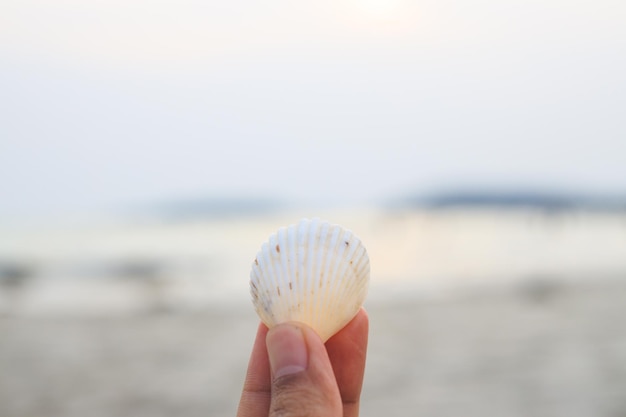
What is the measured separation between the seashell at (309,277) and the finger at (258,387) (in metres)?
0.13

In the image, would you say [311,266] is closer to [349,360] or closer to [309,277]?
[309,277]

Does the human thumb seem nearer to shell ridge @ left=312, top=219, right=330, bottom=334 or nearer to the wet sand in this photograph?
shell ridge @ left=312, top=219, right=330, bottom=334

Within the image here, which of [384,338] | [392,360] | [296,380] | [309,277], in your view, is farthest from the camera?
[384,338]

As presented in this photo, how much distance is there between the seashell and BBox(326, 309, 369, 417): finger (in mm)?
66

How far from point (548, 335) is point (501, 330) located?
1.95ft

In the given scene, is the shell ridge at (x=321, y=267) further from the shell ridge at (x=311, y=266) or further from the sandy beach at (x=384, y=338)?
the sandy beach at (x=384, y=338)

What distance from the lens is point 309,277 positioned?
2.53m

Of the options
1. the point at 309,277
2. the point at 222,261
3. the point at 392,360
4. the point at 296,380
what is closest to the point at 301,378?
the point at 296,380

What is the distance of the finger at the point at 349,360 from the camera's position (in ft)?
8.60

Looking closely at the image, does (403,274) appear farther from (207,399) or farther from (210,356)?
(207,399)

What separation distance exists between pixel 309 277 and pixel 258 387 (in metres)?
0.49

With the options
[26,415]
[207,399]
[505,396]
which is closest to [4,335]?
[26,415]

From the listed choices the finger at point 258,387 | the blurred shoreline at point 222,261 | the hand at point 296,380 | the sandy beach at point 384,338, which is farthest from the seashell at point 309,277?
the blurred shoreline at point 222,261

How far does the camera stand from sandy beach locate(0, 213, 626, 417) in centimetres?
575
